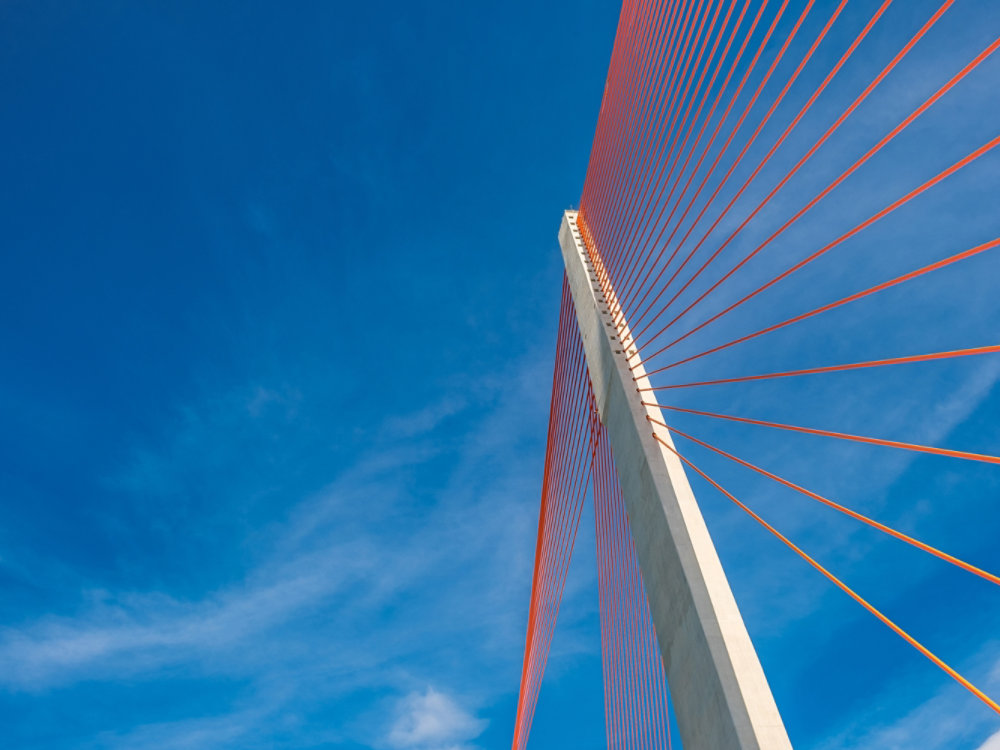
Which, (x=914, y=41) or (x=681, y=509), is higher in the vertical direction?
(x=681, y=509)

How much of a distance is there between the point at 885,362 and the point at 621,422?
339 centimetres

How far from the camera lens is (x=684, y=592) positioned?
4469mm

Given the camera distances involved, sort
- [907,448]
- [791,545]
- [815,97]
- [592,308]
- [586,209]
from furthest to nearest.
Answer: [586,209]
[592,308]
[791,545]
[815,97]
[907,448]

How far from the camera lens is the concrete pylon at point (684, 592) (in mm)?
3808

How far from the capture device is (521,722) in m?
11.3

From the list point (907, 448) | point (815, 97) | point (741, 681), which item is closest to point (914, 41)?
point (815, 97)

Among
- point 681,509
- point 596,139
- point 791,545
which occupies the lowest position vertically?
point 791,545

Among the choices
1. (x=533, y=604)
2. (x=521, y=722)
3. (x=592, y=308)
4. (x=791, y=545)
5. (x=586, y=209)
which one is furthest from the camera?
(x=521, y=722)

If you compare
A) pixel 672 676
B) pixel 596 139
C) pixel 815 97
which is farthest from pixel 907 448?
pixel 596 139

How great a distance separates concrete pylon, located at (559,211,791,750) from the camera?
12.5 ft

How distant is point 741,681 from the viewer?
3.84m

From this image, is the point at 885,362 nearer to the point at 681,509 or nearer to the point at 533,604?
the point at 681,509

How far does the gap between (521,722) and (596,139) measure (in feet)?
30.7

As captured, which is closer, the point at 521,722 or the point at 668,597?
the point at 668,597
